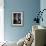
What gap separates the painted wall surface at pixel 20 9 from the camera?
5.43 meters

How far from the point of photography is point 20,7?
17.8 feet

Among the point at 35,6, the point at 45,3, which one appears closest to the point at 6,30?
the point at 35,6

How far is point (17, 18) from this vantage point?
5477mm

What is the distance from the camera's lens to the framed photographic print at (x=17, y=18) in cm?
544

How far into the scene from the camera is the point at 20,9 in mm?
5430

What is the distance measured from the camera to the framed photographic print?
5.44 metres

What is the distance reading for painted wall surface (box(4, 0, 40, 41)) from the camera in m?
5.43

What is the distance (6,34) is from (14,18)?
721 millimetres

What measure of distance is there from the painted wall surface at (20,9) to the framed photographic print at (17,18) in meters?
0.13

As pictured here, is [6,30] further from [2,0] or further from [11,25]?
[2,0]

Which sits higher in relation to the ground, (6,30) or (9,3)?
(9,3)

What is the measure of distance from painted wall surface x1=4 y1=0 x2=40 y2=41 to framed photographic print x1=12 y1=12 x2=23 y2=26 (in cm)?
13

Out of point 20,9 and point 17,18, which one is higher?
point 20,9

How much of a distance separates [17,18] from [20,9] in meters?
0.38
